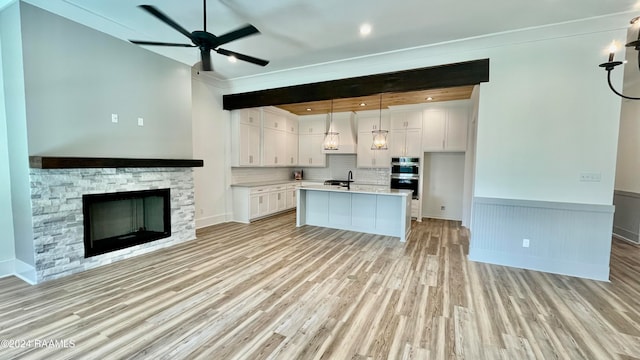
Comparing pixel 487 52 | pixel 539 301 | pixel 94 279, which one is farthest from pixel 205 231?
pixel 487 52

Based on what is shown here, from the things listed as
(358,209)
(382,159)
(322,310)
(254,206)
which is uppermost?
(382,159)

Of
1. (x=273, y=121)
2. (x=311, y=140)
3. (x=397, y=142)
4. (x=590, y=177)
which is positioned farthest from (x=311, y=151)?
(x=590, y=177)

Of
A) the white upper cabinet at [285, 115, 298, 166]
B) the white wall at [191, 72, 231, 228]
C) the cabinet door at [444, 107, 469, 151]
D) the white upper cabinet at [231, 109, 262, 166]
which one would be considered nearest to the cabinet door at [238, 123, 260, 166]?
the white upper cabinet at [231, 109, 262, 166]

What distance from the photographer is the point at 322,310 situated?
8.57 ft

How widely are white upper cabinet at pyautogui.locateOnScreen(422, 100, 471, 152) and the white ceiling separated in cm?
282

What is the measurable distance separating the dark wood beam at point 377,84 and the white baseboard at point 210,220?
2.58m

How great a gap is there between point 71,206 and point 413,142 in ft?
21.9

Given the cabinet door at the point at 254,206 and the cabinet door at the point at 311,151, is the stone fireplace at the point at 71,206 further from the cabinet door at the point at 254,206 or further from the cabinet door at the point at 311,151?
the cabinet door at the point at 311,151

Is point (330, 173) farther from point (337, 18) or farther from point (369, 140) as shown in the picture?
point (337, 18)

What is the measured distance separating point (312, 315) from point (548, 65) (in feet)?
14.3

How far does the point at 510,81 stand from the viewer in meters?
3.70

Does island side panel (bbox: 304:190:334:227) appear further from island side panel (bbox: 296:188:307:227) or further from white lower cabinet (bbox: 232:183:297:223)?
white lower cabinet (bbox: 232:183:297:223)

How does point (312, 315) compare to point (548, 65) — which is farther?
point (548, 65)

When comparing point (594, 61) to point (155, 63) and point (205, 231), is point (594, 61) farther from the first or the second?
point (205, 231)
